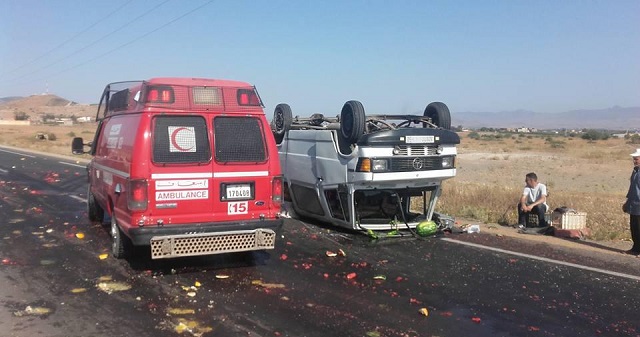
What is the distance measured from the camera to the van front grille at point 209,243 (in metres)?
6.38

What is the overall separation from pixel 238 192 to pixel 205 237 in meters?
0.68

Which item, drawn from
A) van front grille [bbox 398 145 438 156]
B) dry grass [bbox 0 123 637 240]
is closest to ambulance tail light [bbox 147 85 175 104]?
van front grille [bbox 398 145 438 156]

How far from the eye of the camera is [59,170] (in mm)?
21031

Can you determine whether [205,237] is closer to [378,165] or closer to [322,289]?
[322,289]

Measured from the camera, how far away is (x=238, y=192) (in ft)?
22.5

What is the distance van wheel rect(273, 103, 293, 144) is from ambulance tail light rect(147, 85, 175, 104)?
4531 millimetres

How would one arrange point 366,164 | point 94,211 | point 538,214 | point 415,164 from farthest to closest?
1. point 538,214
2. point 94,211
3. point 415,164
4. point 366,164

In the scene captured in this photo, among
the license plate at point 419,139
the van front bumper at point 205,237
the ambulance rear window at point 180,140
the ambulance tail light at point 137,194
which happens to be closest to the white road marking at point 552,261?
the license plate at point 419,139

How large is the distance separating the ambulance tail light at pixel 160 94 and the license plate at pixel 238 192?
128 centimetres

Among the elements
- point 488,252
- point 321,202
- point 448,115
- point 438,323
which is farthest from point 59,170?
point 438,323

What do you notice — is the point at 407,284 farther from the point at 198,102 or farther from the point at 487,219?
the point at 487,219

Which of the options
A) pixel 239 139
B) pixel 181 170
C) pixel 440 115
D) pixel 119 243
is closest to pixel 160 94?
pixel 181 170

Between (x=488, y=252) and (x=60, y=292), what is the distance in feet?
19.5

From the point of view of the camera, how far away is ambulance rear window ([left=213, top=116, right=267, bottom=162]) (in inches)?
268
